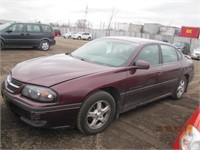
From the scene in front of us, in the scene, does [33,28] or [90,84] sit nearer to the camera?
[90,84]

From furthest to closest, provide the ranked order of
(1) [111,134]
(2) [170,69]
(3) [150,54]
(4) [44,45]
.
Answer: (4) [44,45]
(2) [170,69]
(3) [150,54]
(1) [111,134]

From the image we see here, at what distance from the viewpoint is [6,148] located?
276cm

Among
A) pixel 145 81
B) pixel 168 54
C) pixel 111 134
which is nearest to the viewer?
pixel 111 134

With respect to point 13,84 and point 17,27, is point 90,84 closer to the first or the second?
point 13,84

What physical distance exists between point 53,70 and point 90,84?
62 centimetres

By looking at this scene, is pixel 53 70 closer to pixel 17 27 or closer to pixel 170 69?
pixel 170 69

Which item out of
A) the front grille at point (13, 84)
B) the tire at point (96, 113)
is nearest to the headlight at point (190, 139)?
the tire at point (96, 113)

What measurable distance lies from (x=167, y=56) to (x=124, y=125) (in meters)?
2.04

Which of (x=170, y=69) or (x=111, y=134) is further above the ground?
(x=170, y=69)

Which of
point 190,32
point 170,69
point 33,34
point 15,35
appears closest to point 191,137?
point 170,69

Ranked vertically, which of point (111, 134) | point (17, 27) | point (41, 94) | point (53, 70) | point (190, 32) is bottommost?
point (111, 134)

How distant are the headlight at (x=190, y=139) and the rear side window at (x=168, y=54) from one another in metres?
2.81

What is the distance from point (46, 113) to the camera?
275cm

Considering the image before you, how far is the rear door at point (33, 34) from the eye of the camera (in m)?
12.1
